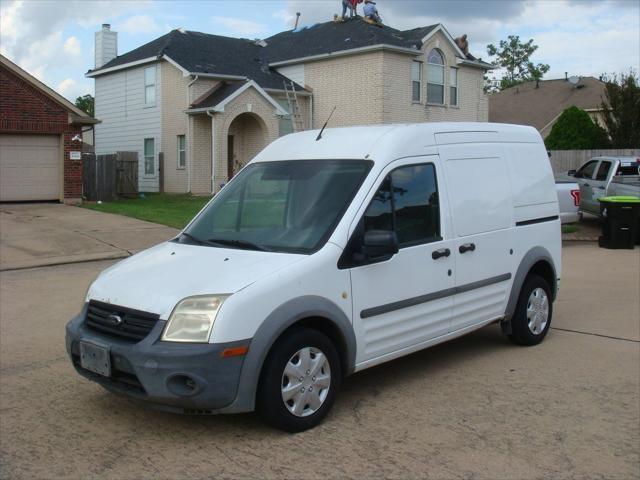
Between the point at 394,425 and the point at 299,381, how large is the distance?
753mm

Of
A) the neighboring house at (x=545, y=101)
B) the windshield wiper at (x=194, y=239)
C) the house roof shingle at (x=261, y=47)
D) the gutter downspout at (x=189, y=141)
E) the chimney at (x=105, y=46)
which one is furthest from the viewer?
the neighboring house at (x=545, y=101)

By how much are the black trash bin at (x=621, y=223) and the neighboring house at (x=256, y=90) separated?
39.3ft

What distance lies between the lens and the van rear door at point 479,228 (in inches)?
236

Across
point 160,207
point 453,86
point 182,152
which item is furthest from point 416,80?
point 160,207

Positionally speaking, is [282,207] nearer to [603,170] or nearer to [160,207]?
[603,170]

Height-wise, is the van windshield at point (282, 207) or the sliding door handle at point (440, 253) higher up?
the van windshield at point (282, 207)

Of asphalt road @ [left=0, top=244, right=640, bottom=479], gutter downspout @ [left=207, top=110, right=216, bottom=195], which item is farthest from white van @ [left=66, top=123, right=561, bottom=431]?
gutter downspout @ [left=207, top=110, right=216, bottom=195]

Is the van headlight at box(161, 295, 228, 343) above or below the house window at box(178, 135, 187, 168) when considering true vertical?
below

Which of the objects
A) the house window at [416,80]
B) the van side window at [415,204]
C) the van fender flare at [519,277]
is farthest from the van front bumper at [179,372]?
the house window at [416,80]

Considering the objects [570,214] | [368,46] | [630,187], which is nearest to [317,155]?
[570,214]

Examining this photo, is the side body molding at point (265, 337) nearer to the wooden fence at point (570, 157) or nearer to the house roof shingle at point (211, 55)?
the house roof shingle at point (211, 55)

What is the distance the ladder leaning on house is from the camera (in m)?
28.0

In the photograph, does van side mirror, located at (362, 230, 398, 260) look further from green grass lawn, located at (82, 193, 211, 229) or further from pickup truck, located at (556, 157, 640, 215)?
pickup truck, located at (556, 157, 640, 215)

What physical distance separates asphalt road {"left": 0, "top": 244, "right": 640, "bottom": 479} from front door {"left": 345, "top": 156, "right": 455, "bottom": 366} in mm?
499
